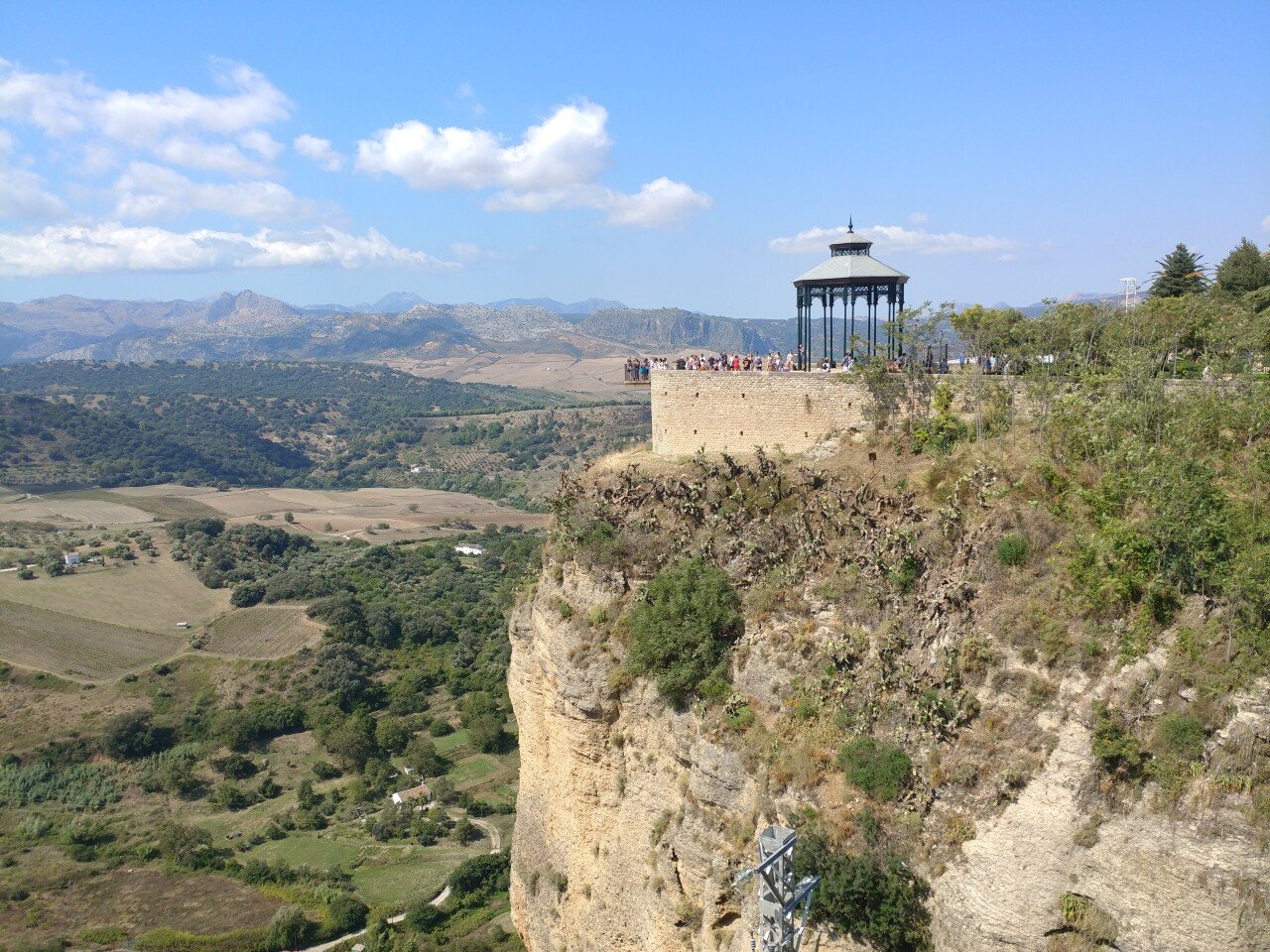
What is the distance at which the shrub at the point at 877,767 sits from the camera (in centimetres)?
1516

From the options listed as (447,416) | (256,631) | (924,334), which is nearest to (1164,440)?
(924,334)

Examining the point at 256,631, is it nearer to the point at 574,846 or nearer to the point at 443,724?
the point at 443,724

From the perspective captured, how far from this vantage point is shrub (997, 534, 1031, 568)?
1612 cm

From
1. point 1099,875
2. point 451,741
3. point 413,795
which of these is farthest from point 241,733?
point 1099,875

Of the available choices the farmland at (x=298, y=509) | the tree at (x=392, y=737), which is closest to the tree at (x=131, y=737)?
the tree at (x=392, y=737)

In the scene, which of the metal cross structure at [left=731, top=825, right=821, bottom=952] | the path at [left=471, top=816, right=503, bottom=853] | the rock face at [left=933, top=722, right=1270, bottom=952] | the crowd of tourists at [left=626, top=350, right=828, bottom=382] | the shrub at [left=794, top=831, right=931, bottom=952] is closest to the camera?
the metal cross structure at [left=731, top=825, right=821, bottom=952]

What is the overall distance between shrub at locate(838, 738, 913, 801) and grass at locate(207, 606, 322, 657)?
A: 6201 cm

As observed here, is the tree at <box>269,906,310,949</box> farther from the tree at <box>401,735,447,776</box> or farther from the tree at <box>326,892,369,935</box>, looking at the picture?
the tree at <box>401,735,447,776</box>

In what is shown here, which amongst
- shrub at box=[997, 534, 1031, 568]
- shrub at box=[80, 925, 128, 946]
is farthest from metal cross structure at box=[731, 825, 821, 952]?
shrub at box=[80, 925, 128, 946]

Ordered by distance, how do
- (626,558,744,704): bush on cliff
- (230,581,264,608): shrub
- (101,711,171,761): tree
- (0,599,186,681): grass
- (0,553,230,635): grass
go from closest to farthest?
(626,558,744,704): bush on cliff → (101,711,171,761): tree → (0,599,186,681): grass → (0,553,230,635): grass → (230,581,264,608): shrub

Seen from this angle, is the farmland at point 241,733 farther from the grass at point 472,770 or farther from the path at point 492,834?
the path at point 492,834

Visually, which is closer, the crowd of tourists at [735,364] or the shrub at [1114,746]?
the shrub at [1114,746]

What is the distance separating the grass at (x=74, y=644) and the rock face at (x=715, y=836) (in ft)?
172

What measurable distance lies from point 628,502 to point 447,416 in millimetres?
166101
